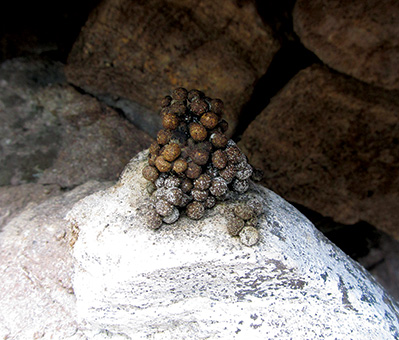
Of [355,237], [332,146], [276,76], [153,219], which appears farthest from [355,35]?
[355,237]

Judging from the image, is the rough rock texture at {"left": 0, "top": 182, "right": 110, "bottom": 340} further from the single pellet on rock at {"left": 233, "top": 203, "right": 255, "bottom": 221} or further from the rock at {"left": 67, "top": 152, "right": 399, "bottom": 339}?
the single pellet on rock at {"left": 233, "top": 203, "right": 255, "bottom": 221}

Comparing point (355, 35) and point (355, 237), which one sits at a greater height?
point (355, 35)

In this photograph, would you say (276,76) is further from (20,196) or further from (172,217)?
(20,196)

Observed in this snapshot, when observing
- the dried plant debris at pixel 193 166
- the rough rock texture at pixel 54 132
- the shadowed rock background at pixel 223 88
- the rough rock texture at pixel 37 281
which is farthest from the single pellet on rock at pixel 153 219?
the rough rock texture at pixel 54 132

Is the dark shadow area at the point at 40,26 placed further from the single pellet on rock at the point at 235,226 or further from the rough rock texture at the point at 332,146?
the single pellet on rock at the point at 235,226

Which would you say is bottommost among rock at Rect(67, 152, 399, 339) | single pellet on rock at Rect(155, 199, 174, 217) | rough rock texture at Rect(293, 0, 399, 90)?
rock at Rect(67, 152, 399, 339)

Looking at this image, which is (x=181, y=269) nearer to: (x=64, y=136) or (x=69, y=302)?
(x=69, y=302)

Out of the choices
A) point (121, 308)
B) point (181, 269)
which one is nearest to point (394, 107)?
point (181, 269)

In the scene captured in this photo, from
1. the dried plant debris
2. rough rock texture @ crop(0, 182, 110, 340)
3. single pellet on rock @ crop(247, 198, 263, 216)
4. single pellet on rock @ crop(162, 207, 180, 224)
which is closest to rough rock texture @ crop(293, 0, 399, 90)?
the dried plant debris
